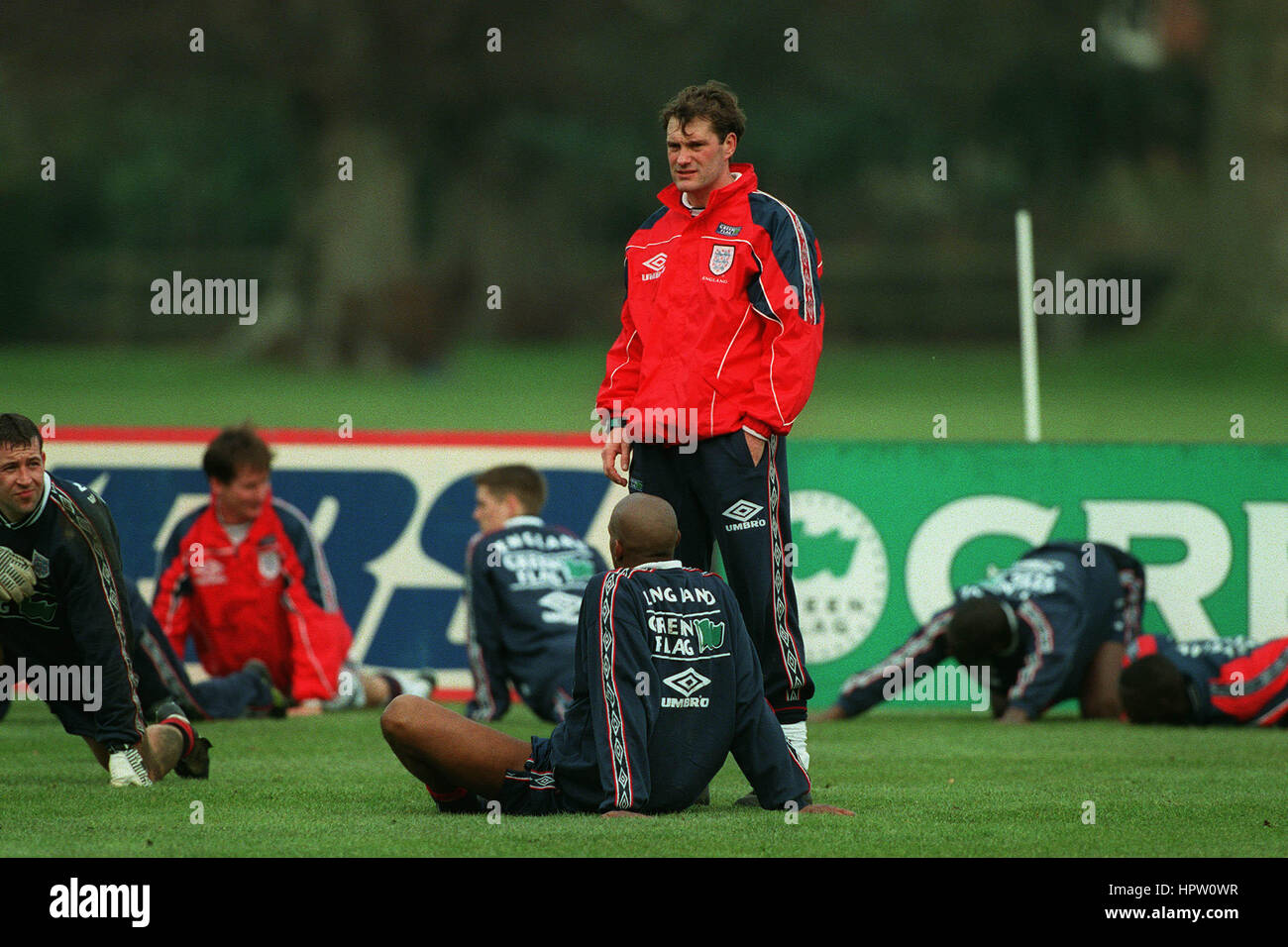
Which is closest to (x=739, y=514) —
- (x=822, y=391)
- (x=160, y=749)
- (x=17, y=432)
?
(x=160, y=749)

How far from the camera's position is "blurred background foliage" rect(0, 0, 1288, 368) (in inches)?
1216

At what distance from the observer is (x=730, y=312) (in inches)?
267

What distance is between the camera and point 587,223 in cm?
4616

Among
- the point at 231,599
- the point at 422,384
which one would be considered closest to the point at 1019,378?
the point at 422,384

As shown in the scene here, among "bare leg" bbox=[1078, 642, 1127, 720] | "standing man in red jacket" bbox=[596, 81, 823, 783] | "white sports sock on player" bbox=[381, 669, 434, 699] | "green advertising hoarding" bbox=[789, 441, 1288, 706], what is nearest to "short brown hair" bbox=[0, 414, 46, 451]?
"standing man in red jacket" bbox=[596, 81, 823, 783]

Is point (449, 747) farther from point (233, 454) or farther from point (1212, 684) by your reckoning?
point (1212, 684)

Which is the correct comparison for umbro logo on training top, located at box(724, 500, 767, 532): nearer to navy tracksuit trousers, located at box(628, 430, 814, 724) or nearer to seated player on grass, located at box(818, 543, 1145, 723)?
navy tracksuit trousers, located at box(628, 430, 814, 724)

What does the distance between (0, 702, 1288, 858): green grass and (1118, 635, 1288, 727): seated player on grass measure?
14 cm

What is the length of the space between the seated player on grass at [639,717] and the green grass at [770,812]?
12 cm

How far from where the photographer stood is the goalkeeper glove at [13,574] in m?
6.83

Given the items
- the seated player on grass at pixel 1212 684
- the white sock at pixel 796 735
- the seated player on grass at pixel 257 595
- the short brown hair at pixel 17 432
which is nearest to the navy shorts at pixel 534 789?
the white sock at pixel 796 735

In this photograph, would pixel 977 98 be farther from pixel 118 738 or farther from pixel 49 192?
pixel 118 738

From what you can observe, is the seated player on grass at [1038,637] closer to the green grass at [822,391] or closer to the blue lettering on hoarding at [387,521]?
the blue lettering on hoarding at [387,521]
